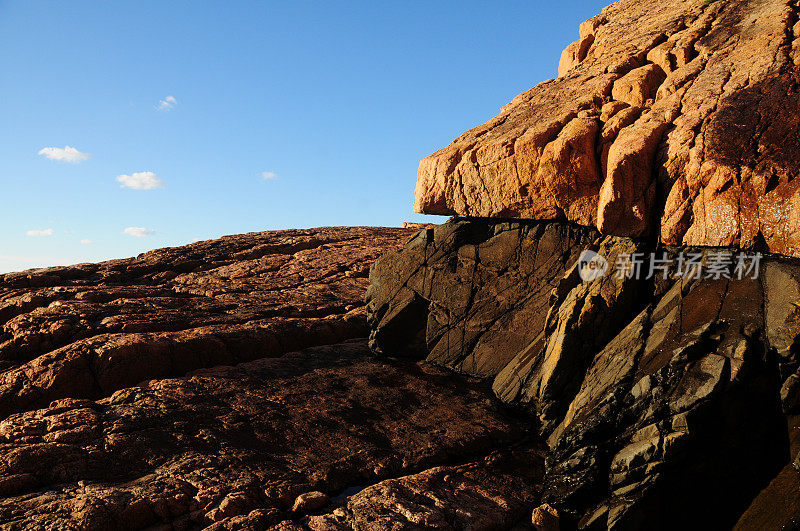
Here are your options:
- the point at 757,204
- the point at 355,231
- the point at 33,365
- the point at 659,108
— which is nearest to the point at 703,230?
the point at 757,204

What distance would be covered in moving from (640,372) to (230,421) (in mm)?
7383

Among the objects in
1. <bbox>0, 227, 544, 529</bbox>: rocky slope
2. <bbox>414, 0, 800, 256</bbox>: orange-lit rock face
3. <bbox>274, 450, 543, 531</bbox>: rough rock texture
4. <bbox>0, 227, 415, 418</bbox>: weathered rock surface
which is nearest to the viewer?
<bbox>274, 450, 543, 531</bbox>: rough rock texture

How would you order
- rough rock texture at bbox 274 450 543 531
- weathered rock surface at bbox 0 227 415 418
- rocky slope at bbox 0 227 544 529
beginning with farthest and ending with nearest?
1. weathered rock surface at bbox 0 227 415 418
2. rocky slope at bbox 0 227 544 529
3. rough rock texture at bbox 274 450 543 531

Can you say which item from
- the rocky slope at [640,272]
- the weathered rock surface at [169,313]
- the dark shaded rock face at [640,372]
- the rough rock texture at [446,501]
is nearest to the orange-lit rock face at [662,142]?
the rocky slope at [640,272]

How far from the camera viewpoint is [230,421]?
433 inches

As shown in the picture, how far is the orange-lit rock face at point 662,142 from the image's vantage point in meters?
9.83

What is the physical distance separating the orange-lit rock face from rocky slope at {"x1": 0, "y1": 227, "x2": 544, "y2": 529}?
4576mm

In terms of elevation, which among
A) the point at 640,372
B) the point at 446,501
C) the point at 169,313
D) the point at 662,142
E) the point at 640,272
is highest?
the point at 662,142

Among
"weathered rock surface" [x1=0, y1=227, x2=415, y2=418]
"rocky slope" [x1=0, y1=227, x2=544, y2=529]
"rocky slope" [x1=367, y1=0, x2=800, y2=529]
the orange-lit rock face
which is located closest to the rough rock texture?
"rocky slope" [x1=0, y1=227, x2=544, y2=529]

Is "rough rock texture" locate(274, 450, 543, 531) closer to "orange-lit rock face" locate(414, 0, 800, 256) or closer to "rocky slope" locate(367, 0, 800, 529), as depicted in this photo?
"rocky slope" locate(367, 0, 800, 529)

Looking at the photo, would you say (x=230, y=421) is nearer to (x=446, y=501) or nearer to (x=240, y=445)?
(x=240, y=445)

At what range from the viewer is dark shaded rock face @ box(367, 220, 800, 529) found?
27.2 ft

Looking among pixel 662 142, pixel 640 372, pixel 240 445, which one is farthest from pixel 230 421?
pixel 662 142

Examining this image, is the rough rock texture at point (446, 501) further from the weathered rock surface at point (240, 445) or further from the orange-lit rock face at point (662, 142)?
the orange-lit rock face at point (662, 142)
